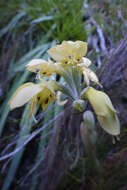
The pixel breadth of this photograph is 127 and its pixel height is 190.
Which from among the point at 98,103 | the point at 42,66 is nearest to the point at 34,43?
the point at 42,66

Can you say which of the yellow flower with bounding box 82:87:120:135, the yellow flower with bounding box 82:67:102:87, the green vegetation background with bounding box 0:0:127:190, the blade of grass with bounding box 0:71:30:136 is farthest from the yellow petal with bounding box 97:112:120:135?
the blade of grass with bounding box 0:71:30:136

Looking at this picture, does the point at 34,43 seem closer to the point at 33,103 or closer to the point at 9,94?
the point at 9,94

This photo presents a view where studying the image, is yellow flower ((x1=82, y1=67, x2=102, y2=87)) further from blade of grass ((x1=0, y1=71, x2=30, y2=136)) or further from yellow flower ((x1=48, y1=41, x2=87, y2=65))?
blade of grass ((x1=0, y1=71, x2=30, y2=136))

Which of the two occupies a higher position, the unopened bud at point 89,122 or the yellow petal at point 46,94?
the yellow petal at point 46,94

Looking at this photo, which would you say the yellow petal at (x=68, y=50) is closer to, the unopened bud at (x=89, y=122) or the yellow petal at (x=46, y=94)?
the yellow petal at (x=46, y=94)

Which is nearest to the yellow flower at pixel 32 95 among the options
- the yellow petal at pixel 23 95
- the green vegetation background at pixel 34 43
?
the yellow petal at pixel 23 95

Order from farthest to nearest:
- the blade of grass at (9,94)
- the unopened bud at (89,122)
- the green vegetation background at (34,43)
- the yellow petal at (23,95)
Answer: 1. the blade of grass at (9,94)
2. the green vegetation background at (34,43)
3. the yellow petal at (23,95)
4. the unopened bud at (89,122)
